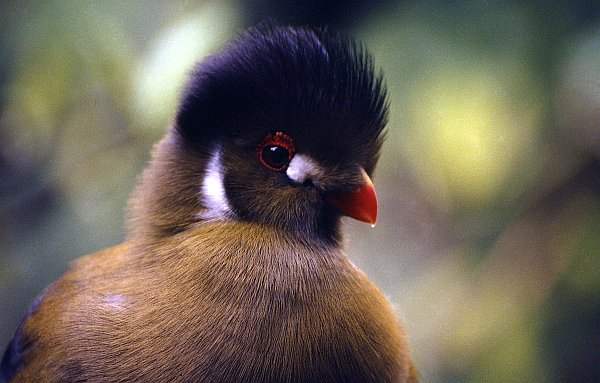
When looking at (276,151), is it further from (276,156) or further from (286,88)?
(286,88)

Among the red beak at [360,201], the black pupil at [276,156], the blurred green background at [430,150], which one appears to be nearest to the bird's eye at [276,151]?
the black pupil at [276,156]

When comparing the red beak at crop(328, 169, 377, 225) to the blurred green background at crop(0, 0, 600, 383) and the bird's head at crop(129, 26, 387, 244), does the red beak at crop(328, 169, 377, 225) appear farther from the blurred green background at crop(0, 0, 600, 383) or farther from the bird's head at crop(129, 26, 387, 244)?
the blurred green background at crop(0, 0, 600, 383)

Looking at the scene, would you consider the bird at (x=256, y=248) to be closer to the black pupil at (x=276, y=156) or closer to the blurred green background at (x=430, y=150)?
the black pupil at (x=276, y=156)

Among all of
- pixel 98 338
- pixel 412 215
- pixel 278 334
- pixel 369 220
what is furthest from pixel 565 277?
pixel 98 338

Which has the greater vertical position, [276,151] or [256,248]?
[276,151]

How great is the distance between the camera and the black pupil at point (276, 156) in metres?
1.65

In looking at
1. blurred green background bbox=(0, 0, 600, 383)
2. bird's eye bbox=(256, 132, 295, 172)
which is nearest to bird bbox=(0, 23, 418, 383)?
bird's eye bbox=(256, 132, 295, 172)

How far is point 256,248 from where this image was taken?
1635mm

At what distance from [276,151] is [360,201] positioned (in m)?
0.19

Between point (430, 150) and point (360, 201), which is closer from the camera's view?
point (360, 201)

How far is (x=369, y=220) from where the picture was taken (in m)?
1.70

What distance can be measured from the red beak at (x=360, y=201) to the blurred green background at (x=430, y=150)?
2.04 feet

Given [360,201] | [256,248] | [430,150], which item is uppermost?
[430,150]

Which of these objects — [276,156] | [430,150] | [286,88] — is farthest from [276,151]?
[430,150]
